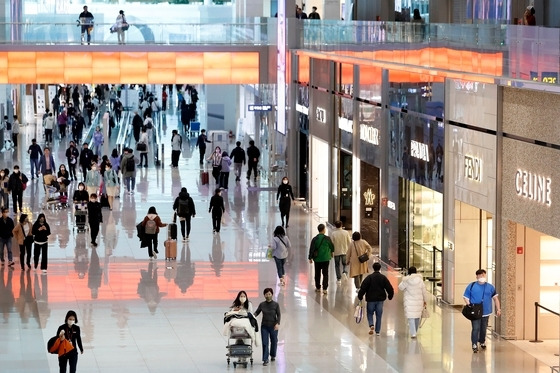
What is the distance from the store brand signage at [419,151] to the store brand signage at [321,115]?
8.66 metres

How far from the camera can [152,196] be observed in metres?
39.4

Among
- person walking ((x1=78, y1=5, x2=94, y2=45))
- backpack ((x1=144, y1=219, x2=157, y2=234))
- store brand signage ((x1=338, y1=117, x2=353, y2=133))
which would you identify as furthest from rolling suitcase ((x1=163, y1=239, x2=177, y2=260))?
person walking ((x1=78, y1=5, x2=94, y2=45))

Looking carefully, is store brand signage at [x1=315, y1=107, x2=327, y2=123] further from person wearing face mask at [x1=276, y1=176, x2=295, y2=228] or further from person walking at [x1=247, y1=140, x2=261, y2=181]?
person walking at [x1=247, y1=140, x2=261, y2=181]

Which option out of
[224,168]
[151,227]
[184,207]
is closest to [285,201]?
[184,207]

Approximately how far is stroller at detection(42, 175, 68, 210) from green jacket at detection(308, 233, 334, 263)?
13544mm

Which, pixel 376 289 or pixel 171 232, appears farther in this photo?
pixel 171 232

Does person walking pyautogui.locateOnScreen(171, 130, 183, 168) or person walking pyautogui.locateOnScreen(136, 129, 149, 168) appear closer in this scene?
person walking pyautogui.locateOnScreen(171, 130, 183, 168)

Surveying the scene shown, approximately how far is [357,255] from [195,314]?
3268 millimetres

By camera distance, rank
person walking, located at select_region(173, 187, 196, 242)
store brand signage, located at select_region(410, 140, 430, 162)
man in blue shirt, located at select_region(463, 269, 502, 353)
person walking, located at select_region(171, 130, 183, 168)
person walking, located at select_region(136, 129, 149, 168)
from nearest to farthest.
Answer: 1. man in blue shirt, located at select_region(463, 269, 502, 353)
2. store brand signage, located at select_region(410, 140, 430, 162)
3. person walking, located at select_region(173, 187, 196, 242)
4. person walking, located at select_region(171, 130, 183, 168)
5. person walking, located at select_region(136, 129, 149, 168)

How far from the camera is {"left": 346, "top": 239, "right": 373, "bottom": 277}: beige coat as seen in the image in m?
24.2

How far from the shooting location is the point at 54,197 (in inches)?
1447

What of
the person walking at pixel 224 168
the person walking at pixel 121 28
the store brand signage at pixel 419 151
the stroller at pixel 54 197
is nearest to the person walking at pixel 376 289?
the store brand signage at pixel 419 151

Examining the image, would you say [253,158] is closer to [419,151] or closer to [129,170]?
[129,170]

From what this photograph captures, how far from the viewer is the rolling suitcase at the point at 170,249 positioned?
28219 mm
